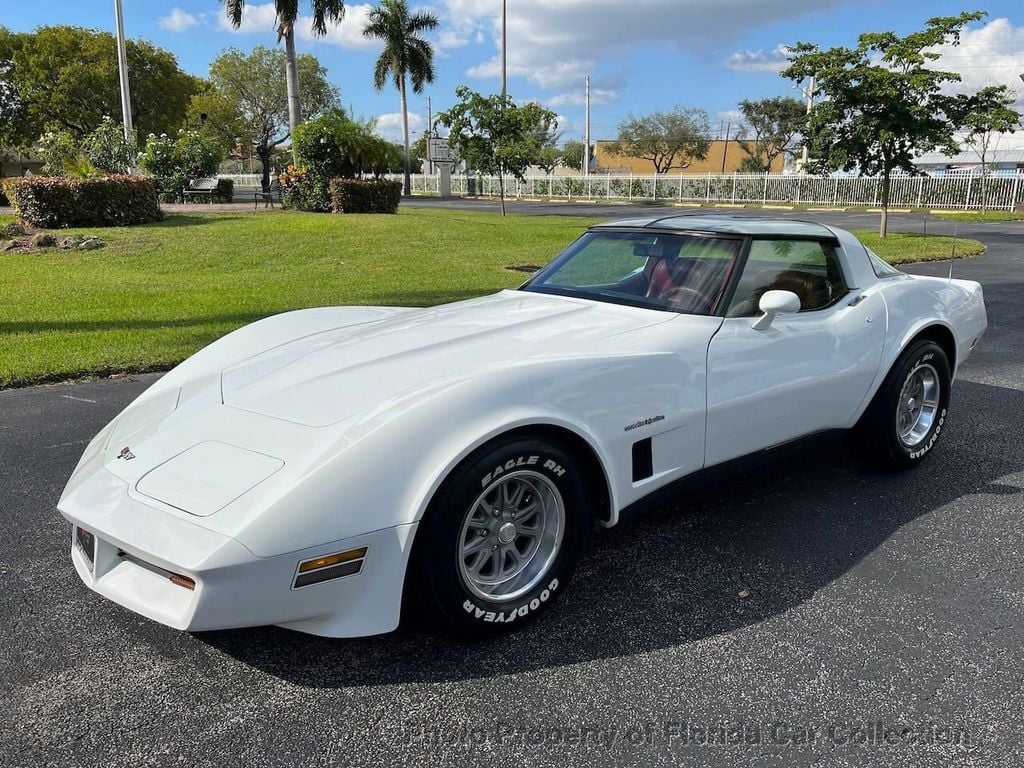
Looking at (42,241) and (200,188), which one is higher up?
(200,188)

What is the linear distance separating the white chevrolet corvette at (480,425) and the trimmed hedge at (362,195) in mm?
18132

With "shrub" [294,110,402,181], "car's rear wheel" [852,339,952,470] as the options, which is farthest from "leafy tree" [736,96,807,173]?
"car's rear wheel" [852,339,952,470]

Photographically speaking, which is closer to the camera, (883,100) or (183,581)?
(183,581)

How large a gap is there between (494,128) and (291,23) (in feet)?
29.6

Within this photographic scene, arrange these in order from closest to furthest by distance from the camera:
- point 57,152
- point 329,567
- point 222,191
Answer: point 329,567 → point 57,152 → point 222,191

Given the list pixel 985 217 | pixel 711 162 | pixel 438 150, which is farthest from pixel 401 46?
pixel 711 162

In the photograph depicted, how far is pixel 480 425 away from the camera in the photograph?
7.89 ft

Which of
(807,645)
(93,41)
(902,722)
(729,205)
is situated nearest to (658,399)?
(807,645)

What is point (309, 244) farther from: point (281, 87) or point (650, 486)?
point (281, 87)

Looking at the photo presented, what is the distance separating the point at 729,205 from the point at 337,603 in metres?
40.9

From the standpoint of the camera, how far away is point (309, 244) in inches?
594

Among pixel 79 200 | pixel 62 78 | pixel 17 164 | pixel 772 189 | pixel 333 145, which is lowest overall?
pixel 79 200

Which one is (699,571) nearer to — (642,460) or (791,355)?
(642,460)

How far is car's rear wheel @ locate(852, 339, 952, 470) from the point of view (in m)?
3.90
